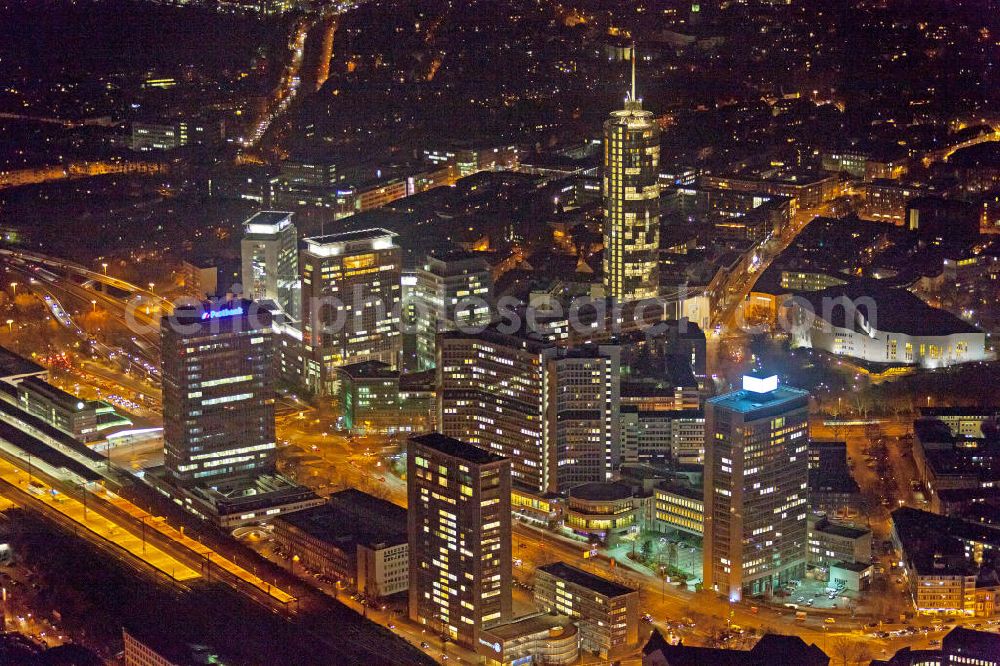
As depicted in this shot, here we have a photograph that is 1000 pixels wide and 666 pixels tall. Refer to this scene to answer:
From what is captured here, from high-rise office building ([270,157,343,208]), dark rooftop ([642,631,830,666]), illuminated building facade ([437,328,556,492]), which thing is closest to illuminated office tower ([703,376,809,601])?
dark rooftop ([642,631,830,666])

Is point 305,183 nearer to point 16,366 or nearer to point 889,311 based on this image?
point 16,366

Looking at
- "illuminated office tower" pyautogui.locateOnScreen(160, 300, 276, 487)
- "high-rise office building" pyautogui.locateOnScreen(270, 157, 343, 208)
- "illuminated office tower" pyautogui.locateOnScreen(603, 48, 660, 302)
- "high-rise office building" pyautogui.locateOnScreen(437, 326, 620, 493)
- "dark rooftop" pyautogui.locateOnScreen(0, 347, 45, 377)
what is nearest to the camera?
"high-rise office building" pyautogui.locateOnScreen(437, 326, 620, 493)

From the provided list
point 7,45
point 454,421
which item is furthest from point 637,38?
point 454,421

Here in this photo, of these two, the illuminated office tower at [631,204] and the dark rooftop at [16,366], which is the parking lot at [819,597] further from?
the dark rooftop at [16,366]

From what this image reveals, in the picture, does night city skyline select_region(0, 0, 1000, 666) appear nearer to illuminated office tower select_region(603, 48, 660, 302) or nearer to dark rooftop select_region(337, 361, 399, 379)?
illuminated office tower select_region(603, 48, 660, 302)

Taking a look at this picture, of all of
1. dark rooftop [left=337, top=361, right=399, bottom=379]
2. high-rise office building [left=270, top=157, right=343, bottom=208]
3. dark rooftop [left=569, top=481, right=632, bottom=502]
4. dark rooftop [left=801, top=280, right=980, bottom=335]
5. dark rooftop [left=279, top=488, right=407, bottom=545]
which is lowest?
dark rooftop [left=279, top=488, right=407, bottom=545]

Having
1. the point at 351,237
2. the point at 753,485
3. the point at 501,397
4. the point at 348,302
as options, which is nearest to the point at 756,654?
the point at 753,485

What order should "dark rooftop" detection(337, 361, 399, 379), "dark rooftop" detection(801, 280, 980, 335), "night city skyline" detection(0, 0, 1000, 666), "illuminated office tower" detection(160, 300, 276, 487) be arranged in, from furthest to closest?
"dark rooftop" detection(801, 280, 980, 335) < "dark rooftop" detection(337, 361, 399, 379) < "illuminated office tower" detection(160, 300, 276, 487) < "night city skyline" detection(0, 0, 1000, 666)
